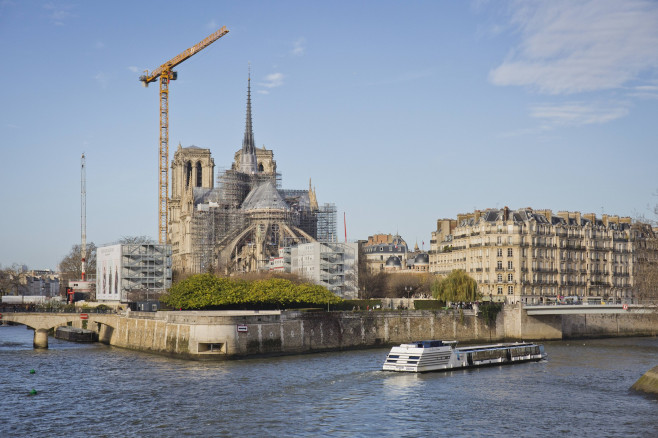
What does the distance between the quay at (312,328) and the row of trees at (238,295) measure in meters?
4.13

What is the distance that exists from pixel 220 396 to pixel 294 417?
20.0 feet

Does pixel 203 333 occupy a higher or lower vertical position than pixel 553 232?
lower

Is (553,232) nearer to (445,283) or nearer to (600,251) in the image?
(600,251)

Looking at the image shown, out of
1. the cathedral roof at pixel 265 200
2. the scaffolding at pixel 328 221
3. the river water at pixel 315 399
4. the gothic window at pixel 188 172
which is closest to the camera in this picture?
the river water at pixel 315 399

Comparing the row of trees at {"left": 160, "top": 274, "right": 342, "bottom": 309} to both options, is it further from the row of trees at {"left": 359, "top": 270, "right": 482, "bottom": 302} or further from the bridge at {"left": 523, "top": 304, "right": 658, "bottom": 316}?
the bridge at {"left": 523, "top": 304, "right": 658, "bottom": 316}

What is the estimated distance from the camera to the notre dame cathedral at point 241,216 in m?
138

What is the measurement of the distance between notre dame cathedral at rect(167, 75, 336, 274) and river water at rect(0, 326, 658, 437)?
7345cm

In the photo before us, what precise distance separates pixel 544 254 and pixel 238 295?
4524cm

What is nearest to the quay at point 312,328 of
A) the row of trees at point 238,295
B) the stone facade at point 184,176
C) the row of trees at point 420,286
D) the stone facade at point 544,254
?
the row of trees at point 238,295

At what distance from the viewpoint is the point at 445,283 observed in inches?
3339

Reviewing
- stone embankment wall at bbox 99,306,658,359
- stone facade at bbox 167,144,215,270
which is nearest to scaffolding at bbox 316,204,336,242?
stone facade at bbox 167,144,215,270

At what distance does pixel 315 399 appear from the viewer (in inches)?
1608

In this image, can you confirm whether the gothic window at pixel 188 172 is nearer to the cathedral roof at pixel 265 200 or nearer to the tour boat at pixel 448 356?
the cathedral roof at pixel 265 200

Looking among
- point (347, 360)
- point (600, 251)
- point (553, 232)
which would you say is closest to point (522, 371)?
point (347, 360)
